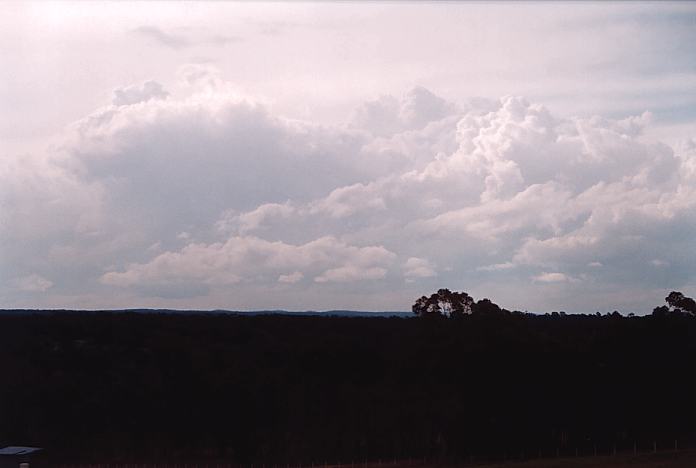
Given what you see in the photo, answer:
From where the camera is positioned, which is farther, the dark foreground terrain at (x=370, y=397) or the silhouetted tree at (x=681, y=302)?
the silhouetted tree at (x=681, y=302)

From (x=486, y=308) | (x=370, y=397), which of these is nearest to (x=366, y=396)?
(x=370, y=397)

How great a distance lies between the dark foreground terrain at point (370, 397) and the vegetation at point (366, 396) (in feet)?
0.44

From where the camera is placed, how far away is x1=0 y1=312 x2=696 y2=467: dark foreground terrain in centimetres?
7325

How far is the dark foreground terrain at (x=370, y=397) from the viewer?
240ft

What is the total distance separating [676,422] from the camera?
2933 inches

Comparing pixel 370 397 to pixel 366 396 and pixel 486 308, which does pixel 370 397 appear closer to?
pixel 366 396

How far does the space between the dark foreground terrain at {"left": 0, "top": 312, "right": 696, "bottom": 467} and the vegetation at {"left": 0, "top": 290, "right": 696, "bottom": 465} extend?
13 centimetres

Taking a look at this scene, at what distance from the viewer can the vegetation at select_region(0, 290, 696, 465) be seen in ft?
241

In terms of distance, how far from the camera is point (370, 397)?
83062mm

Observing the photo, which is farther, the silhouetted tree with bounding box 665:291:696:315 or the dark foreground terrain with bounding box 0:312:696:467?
the silhouetted tree with bounding box 665:291:696:315

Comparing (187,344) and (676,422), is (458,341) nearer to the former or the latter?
(676,422)

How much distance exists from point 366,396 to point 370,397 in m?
0.48

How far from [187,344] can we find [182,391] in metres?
14.2

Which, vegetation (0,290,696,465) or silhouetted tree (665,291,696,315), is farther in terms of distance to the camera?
silhouetted tree (665,291,696,315)
